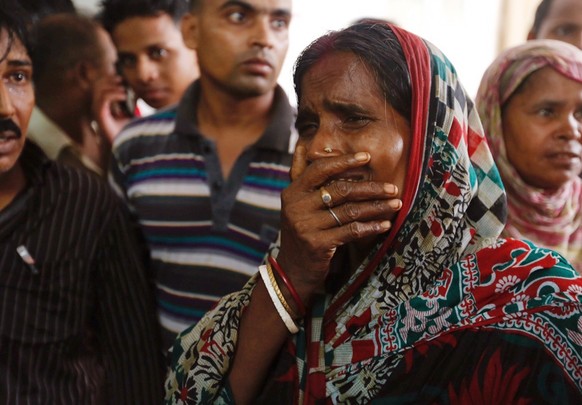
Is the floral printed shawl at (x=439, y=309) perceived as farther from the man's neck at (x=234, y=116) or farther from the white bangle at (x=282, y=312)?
the man's neck at (x=234, y=116)

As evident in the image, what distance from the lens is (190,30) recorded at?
2684 millimetres

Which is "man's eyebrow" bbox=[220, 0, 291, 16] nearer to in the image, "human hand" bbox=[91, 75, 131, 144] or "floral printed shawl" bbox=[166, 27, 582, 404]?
"human hand" bbox=[91, 75, 131, 144]

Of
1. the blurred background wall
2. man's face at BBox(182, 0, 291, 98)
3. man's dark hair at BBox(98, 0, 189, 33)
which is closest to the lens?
man's face at BBox(182, 0, 291, 98)

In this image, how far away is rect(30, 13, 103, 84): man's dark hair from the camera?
301 cm

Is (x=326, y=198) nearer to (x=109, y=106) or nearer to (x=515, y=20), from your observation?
(x=109, y=106)

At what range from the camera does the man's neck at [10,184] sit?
2.02 metres

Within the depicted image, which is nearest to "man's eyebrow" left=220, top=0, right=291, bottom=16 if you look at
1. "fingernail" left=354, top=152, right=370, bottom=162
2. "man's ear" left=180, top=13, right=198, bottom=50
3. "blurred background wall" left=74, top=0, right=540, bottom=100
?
"man's ear" left=180, top=13, right=198, bottom=50

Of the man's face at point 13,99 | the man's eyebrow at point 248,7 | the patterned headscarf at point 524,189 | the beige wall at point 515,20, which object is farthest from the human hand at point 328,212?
the beige wall at point 515,20

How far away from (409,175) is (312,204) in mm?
210

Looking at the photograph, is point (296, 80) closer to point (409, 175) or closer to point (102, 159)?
point (409, 175)

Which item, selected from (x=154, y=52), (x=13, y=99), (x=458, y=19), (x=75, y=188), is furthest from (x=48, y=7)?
(x=458, y=19)

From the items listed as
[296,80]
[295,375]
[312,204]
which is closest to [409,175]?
[312,204]

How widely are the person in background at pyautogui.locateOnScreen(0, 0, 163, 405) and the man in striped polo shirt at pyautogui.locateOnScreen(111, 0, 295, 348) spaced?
0.55 feet

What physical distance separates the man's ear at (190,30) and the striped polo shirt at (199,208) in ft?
1.32
